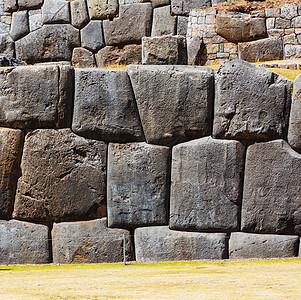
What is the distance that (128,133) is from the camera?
6727 mm

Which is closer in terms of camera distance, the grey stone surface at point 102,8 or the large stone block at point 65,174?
the large stone block at point 65,174

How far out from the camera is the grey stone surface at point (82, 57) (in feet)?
50.7

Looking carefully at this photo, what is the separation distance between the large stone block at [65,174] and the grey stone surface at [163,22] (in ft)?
28.2

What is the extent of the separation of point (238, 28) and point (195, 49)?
1.18m

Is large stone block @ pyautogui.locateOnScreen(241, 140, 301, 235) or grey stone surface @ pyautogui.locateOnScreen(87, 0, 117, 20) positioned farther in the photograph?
grey stone surface @ pyautogui.locateOnScreen(87, 0, 117, 20)

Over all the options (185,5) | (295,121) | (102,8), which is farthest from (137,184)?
(102,8)

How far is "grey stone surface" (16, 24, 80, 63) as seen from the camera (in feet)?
51.1

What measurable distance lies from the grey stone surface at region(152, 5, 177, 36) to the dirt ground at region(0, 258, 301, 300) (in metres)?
9.42

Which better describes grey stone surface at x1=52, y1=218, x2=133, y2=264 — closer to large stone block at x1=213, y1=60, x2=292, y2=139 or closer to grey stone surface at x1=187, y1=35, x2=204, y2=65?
large stone block at x1=213, y1=60, x2=292, y2=139

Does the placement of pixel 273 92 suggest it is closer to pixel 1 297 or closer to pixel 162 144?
pixel 162 144

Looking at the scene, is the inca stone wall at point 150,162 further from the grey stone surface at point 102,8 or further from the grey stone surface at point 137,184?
the grey stone surface at point 102,8

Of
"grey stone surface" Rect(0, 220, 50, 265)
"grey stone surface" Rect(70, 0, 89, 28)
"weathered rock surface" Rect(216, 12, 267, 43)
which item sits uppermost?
"grey stone surface" Rect(70, 0, 89, 28)

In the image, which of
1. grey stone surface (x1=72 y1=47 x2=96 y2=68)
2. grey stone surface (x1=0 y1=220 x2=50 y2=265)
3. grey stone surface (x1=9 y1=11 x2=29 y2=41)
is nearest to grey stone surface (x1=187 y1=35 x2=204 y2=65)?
grey stone surface (x1=72 y1=47 x2=96 y2=68)

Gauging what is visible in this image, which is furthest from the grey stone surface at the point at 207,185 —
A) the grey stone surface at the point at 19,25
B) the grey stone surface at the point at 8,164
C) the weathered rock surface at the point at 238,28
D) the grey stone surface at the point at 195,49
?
the grey stone surface at the point at 19,25
